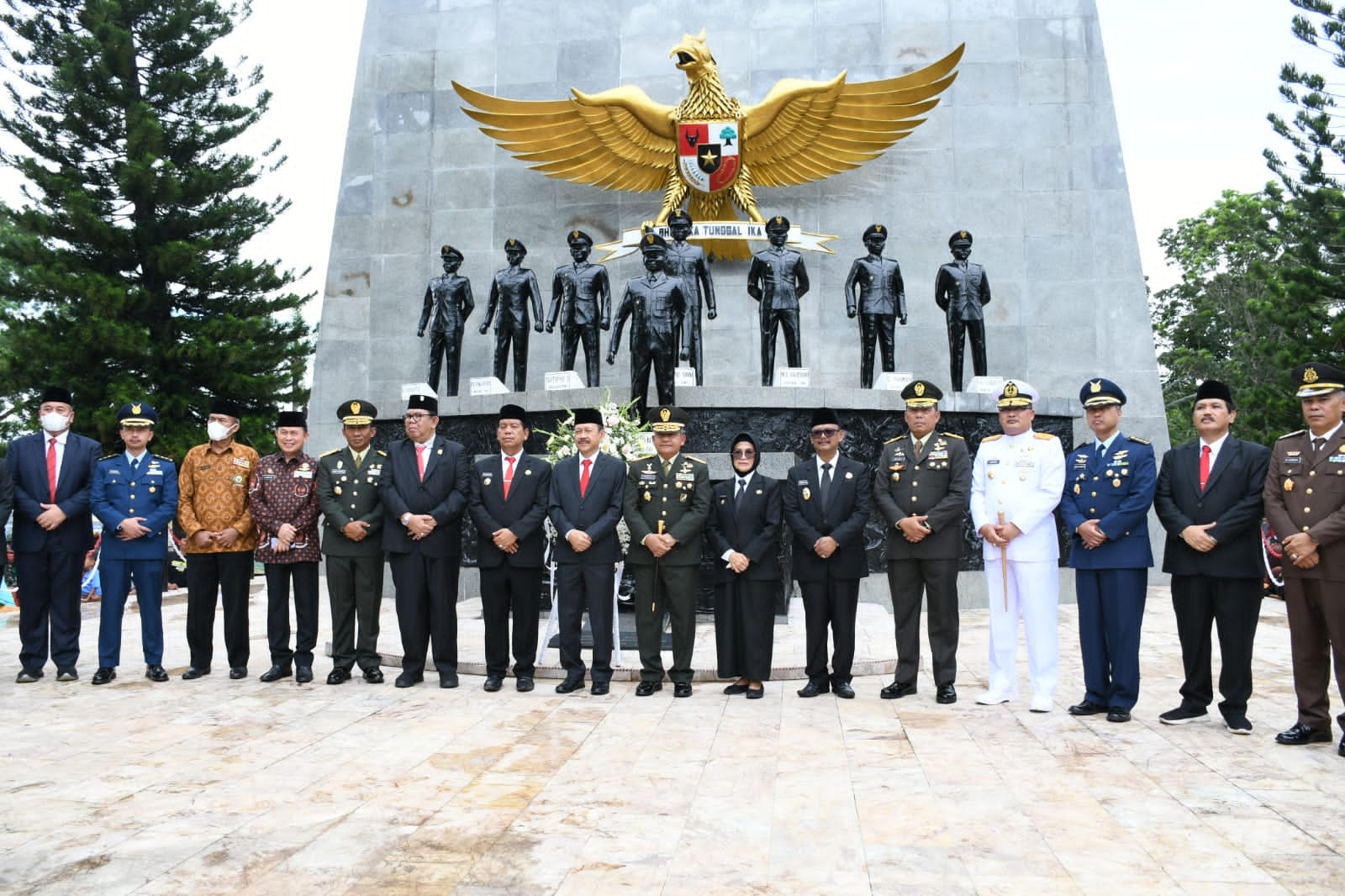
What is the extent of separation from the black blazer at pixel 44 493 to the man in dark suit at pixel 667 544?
2981 mm

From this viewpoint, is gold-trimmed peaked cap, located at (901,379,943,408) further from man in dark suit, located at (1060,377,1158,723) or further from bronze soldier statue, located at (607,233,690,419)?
bronze soldier statue, located at (607,233,690,419)

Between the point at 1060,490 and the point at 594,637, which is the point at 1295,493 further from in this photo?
the point at 594,637

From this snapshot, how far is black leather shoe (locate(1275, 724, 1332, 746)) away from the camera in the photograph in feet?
13.7

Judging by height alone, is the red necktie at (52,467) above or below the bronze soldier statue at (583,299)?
below

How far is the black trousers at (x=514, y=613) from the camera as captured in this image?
5.40m

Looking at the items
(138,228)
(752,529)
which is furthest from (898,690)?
(138,228)

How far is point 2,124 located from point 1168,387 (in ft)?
85.6

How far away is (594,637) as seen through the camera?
5.35m

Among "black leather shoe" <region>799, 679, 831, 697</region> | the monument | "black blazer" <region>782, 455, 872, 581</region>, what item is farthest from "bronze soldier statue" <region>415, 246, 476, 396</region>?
"black leather shoe" <region>799, 679, 831, 697</region>

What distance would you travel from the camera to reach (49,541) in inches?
227

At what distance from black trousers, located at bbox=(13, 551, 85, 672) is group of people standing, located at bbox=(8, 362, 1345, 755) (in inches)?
0.4

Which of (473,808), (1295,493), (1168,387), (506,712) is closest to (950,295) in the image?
(1295,493)

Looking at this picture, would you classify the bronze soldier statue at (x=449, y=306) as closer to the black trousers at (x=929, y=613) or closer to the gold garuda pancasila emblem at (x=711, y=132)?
the gold garuda pancasila emblem at (x=711, y=132)

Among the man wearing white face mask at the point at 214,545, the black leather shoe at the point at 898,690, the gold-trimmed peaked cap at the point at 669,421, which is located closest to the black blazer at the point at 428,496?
the man wearing white face mask at the point at 214,545
